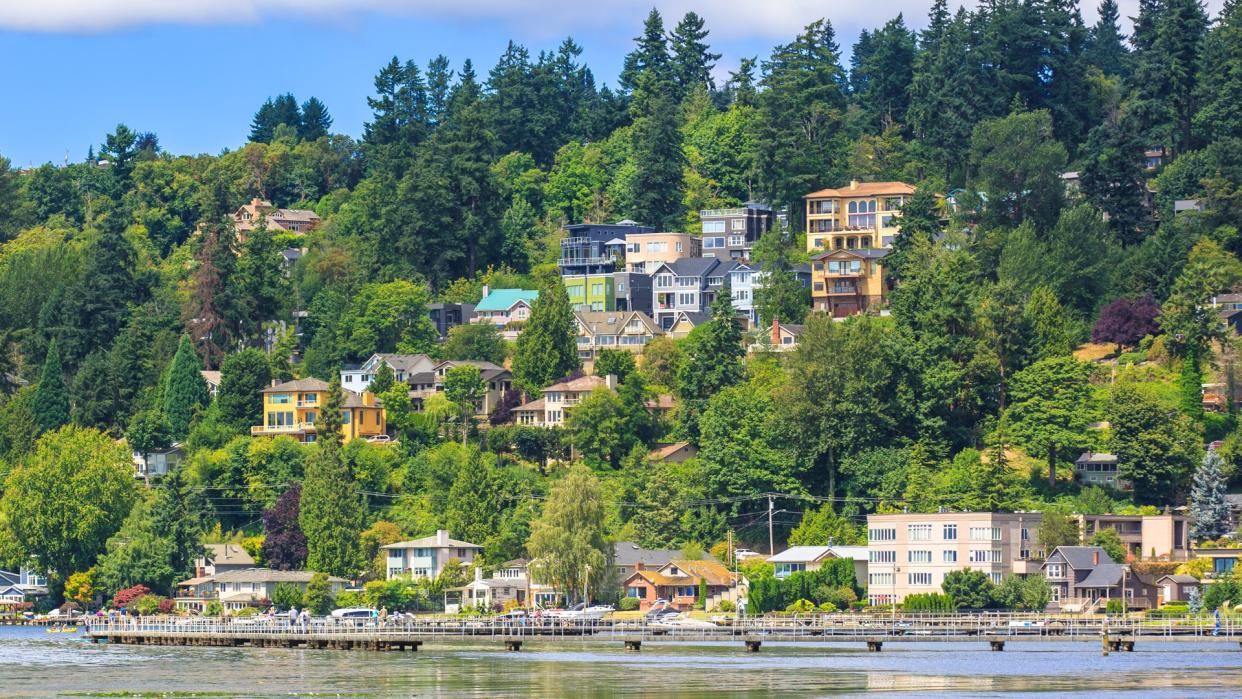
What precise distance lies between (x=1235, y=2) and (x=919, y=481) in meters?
61.5

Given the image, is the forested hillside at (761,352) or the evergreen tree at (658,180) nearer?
the forested hillside at (761,352)

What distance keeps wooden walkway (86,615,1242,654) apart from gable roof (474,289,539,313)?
185 ft

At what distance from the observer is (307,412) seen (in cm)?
16350

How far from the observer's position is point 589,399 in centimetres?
15112

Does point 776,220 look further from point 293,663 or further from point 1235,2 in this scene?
point 293,663

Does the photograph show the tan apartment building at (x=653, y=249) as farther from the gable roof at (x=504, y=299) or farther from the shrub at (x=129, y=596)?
the shrub at (x=129, y=596)

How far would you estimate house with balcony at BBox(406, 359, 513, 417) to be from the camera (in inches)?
6407

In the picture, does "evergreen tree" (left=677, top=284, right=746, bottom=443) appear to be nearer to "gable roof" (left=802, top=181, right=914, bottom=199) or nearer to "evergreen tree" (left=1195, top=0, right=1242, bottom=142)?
"gable roof" (left=802, top=181, right=914, bottom=199)

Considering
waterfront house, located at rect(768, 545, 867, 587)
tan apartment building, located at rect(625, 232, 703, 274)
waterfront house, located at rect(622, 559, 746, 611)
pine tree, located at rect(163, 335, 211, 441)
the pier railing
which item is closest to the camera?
the pier railing

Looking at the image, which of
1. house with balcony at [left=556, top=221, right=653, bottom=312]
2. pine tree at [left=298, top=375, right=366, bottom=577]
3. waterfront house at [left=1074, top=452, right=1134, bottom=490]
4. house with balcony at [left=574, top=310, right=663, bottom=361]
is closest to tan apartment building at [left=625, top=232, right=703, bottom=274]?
house with balcony at [left=556, top=221, right=653, bottom=312]

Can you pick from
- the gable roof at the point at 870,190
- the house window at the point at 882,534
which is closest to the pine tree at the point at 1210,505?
the house window at the point at 882,534

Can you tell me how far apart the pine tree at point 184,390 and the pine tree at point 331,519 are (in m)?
27.5

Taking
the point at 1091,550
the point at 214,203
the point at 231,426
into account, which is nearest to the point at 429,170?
the point at 214,203

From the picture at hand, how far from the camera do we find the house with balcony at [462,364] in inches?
6407
